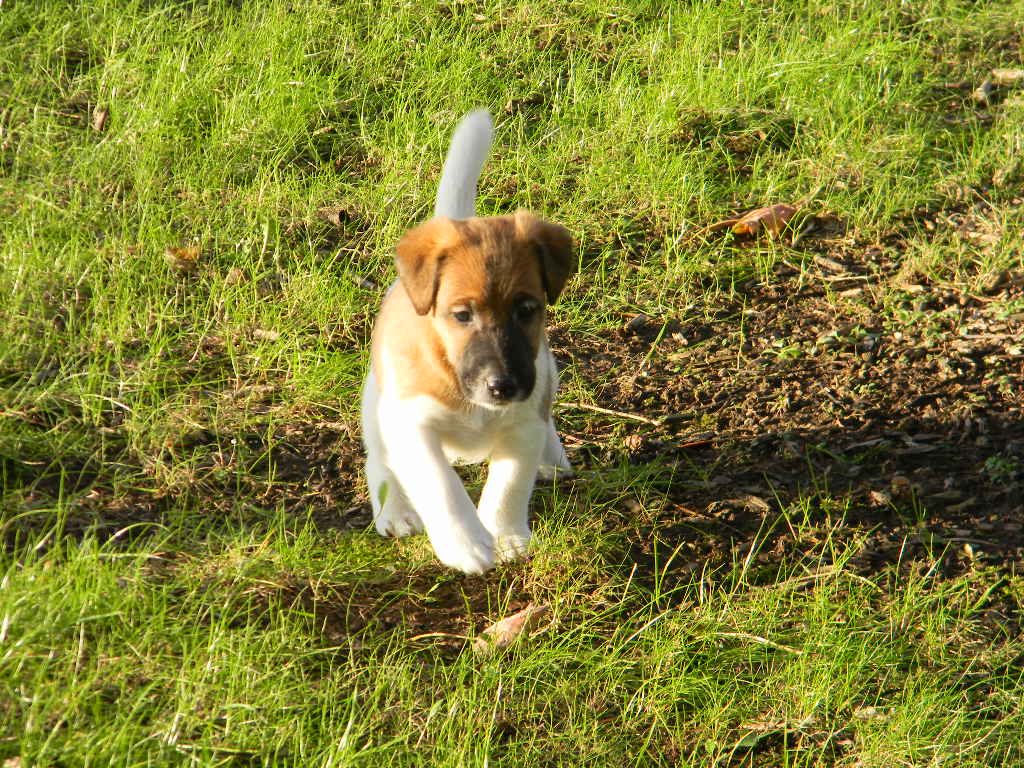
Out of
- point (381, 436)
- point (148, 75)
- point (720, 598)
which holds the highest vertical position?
point (148, 75)

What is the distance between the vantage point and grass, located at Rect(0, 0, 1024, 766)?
9.82 ft

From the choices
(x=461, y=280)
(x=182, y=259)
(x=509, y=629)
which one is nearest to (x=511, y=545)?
(x=509, y=629)

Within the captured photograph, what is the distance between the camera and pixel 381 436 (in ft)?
12.2

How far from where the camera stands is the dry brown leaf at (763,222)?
5.36 meters

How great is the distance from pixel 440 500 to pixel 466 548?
6.4 inches

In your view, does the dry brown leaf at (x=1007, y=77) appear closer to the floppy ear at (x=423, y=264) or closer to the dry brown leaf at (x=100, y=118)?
the floppy ear at (x=423, y=264)

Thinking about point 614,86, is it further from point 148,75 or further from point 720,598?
point 720,598

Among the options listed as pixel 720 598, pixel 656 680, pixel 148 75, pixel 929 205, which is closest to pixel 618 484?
pixel 720 598

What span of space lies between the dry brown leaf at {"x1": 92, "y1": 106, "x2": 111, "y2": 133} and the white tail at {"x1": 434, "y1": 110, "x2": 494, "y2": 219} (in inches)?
96.6

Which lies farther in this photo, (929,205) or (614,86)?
(614,86)

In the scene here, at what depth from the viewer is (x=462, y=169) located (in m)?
3.95

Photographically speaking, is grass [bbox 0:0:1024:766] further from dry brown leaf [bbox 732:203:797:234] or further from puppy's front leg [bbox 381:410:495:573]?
puppy's front leg [bbox 381:410:495:573]

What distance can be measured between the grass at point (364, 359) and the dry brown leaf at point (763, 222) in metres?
0.13

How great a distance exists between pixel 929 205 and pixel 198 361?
11.1 feet
